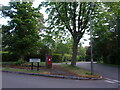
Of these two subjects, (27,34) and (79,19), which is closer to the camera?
(79,19)

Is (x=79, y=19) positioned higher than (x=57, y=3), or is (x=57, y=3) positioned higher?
(x=57, y=3)

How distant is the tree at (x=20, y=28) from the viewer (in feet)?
64.7

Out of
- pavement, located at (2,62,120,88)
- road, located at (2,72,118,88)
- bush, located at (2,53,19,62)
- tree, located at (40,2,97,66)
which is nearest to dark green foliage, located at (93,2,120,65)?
tree, located at (40,2,97,66)

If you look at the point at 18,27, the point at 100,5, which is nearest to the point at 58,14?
the point at 100,5

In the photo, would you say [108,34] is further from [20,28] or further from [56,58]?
[56,58]

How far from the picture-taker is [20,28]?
66.2 ft

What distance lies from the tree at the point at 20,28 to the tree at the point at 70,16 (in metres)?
Answer: 3.56

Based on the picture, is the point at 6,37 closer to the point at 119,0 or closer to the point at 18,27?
the point at 18,27

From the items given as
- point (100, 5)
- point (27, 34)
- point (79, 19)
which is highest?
point (100, 5)

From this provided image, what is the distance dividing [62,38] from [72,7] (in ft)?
14.1

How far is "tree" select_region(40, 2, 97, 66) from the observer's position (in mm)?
16750

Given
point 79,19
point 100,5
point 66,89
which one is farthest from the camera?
point 79,19

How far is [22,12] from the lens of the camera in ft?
66.9

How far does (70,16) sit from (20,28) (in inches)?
285
